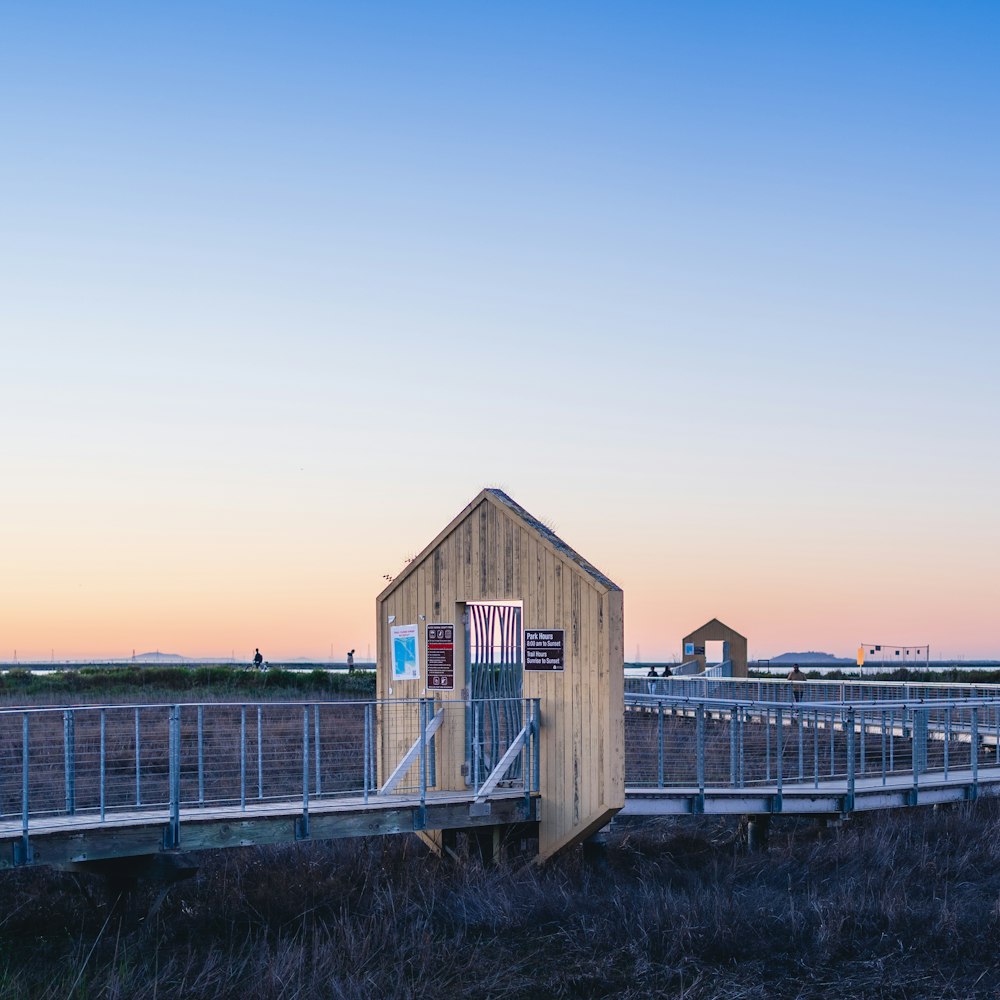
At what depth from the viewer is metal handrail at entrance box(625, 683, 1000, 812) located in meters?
15.9

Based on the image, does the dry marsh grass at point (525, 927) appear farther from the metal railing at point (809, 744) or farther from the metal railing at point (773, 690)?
the metal railing at point (773, 690)

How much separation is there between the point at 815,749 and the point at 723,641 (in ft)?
98.0

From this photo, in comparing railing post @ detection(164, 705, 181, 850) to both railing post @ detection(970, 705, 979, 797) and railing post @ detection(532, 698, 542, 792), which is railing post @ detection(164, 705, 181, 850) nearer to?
railing post @ detection(532, 698, 542, 792)

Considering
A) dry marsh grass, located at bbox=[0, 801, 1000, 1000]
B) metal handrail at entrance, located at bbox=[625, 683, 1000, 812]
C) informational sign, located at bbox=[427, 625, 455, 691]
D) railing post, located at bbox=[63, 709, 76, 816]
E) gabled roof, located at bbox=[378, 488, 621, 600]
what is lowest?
dry marsh grass, located at bbox=[0, 801, 1000, 1000]

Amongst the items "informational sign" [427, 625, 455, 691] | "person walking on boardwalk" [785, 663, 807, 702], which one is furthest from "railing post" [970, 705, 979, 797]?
"person walking on boardwalk" [785, 663, 807, 702]

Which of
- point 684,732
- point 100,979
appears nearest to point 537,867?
point 100,979

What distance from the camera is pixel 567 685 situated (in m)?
14.7

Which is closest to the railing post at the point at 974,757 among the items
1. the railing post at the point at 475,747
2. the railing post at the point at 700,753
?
the railing post at the point at 700,753

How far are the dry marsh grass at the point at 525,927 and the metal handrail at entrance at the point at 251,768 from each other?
946 millimetres

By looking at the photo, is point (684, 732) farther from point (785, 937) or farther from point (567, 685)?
point (785, 937)

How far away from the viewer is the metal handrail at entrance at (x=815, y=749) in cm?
1594

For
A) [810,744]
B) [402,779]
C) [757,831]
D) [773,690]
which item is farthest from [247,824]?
[773,690]

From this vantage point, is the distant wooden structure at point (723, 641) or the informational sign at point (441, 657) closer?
the informational sign at point (441, 657)

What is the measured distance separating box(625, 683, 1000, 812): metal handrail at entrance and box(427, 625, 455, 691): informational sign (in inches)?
105
